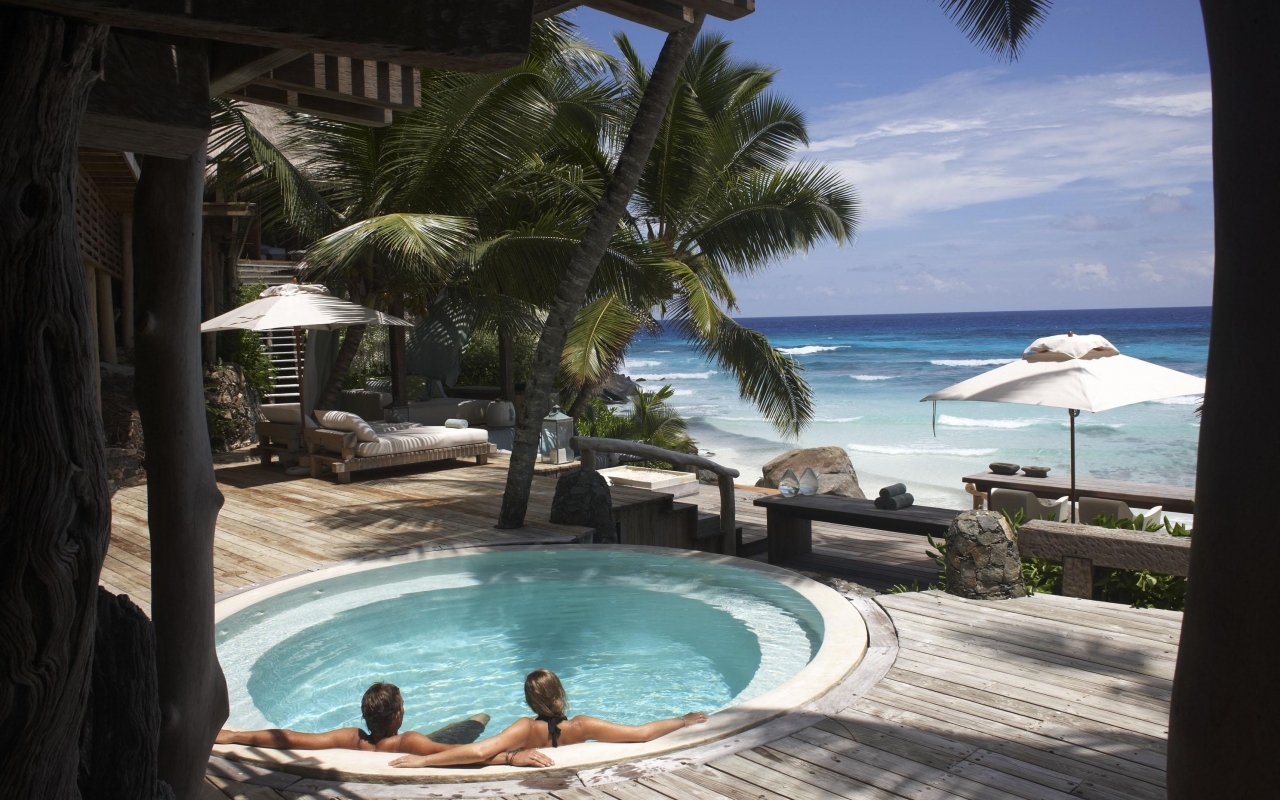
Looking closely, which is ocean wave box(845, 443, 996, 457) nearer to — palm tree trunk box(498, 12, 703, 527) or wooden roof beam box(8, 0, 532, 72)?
palm tree trunk box(498, 12, 703, 527)

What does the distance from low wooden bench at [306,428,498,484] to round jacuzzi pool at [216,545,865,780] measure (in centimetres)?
396

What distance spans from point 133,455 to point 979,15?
957 cm

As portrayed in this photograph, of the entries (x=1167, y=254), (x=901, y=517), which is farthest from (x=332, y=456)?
(x=1167, y=254)

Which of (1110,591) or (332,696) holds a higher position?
(1110,591)

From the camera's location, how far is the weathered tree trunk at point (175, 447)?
2529 millimetres

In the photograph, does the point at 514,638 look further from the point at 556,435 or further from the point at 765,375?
the point at 765,375

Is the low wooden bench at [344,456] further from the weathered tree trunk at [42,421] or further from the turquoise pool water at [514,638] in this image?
the weathered tree trunk at [42,421]

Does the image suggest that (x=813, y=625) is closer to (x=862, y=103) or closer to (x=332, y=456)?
(x=332, y=456)

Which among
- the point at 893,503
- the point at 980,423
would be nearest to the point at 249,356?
the point at 893,503

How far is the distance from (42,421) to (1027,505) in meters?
9.03

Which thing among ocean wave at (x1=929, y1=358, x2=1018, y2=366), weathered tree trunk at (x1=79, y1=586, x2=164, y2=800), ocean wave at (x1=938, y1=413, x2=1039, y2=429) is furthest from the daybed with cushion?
ocean wave at (x1=929, y1=358, x2=1018, y2=366)

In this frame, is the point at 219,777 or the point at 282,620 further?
the point at 282,620

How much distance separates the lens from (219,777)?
3.49 metres

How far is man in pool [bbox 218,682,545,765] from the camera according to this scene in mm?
3822
